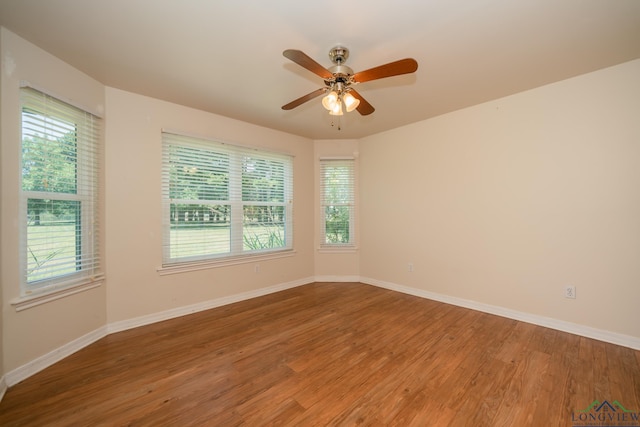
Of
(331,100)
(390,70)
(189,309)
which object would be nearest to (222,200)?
(189,309)

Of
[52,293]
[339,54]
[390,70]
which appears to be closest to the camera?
[390,70]

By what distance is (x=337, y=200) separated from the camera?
461 centimetres

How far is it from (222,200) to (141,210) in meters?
0.93

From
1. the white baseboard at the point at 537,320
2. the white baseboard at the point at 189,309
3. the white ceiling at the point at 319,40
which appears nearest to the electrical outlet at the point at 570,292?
the white baseboard at the point at 537,320

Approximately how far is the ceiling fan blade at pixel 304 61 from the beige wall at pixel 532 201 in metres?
2.39

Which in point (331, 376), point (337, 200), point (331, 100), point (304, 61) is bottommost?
point (331, 376)

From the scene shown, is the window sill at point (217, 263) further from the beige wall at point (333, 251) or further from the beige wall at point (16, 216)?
the beige wall at point (16, 216)

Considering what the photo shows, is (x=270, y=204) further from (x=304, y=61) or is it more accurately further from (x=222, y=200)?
(x=304, y=61)

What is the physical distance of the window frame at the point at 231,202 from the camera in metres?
3.04

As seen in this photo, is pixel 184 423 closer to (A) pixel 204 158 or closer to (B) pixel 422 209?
(A) pixel 204 158

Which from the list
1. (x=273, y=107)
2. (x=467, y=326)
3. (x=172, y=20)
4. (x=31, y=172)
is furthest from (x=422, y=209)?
(x=31, y=172)

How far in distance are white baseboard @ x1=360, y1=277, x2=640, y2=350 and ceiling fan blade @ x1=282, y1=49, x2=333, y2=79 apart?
10.5 ft

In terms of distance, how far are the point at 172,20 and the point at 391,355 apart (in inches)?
122

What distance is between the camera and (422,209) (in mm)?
3773
